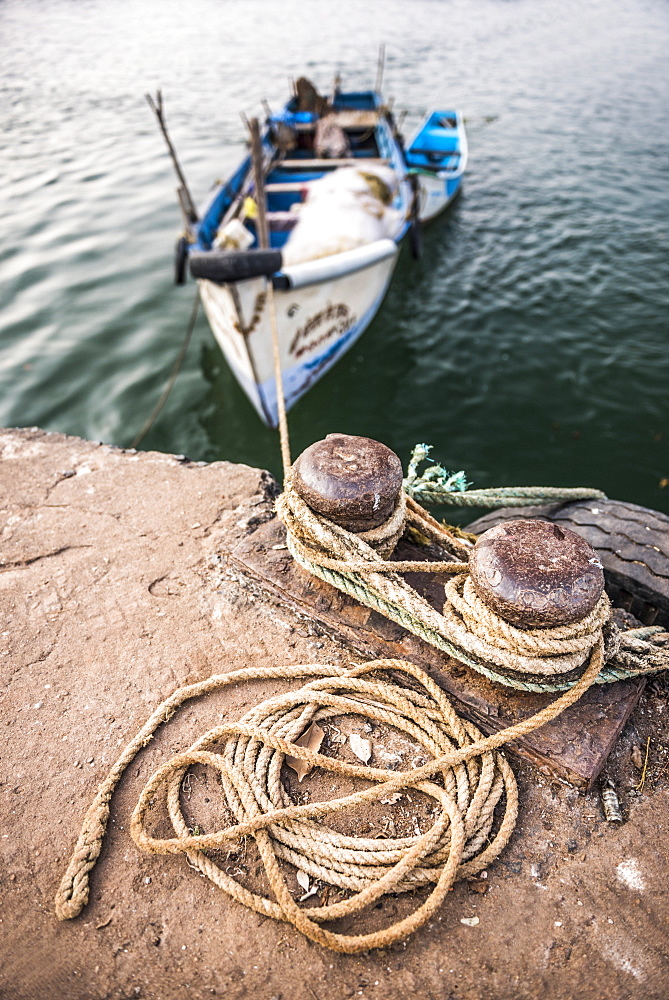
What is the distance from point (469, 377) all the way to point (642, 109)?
12847 millimetres

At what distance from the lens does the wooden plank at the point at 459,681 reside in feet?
5.55


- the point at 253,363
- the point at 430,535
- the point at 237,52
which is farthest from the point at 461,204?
the point at 237,52

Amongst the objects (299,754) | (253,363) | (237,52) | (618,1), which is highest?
(618,1)

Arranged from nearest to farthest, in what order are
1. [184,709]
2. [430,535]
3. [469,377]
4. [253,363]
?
[184,709], [430,535], [253,363], [469,377]

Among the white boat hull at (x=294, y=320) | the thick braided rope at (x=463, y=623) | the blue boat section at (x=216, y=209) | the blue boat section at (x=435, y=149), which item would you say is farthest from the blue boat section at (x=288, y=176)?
the thick braided rope at (x=463, y=623)

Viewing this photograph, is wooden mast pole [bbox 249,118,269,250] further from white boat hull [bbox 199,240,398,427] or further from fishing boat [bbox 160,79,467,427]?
white boat hull [bbox 199,240,398,427]

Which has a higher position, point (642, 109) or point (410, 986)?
point (642, 109)

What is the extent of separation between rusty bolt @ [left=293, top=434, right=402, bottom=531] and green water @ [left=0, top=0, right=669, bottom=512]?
10.6ft

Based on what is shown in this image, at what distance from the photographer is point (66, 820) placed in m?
1.67

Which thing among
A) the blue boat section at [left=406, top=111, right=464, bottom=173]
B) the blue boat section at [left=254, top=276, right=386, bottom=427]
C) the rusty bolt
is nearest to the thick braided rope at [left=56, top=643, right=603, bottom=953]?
the rusty bolt

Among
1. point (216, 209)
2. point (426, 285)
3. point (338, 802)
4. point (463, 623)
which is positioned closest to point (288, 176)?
point (216, 209)

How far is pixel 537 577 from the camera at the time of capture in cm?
165

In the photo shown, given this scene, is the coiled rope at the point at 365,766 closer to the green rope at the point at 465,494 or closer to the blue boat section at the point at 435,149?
the green rope at the point at 465,494

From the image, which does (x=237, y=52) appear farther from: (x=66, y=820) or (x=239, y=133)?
(x=66, y=820)
